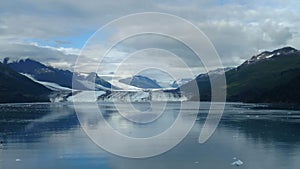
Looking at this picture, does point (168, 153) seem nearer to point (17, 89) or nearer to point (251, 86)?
point (251, 86)

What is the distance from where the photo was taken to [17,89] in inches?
6137

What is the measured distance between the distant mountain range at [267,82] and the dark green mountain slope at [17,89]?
179 feet

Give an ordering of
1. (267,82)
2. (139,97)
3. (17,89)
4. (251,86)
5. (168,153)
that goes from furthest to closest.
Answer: (139,97) → (17,89) → (251,86) → (267,82) → (168,153)

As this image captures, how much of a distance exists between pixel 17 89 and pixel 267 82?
83.6 meters

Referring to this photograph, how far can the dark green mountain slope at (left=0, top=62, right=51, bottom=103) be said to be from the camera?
135375mm

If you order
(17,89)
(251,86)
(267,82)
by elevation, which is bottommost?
(251,86)

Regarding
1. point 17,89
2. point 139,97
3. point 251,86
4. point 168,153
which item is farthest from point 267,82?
point 168,153

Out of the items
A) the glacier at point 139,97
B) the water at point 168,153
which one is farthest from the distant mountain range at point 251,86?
the water at point 168,153

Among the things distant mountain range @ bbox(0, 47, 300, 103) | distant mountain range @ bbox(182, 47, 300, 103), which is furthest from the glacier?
distant mountain range @ bbox(182, 47, 300, 103)

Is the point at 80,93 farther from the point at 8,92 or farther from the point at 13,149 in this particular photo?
the point at 13,149

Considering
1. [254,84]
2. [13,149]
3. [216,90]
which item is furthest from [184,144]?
[216,90]

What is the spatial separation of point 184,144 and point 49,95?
142m

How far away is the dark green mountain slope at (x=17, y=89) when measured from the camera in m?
135

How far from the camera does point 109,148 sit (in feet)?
75.9
